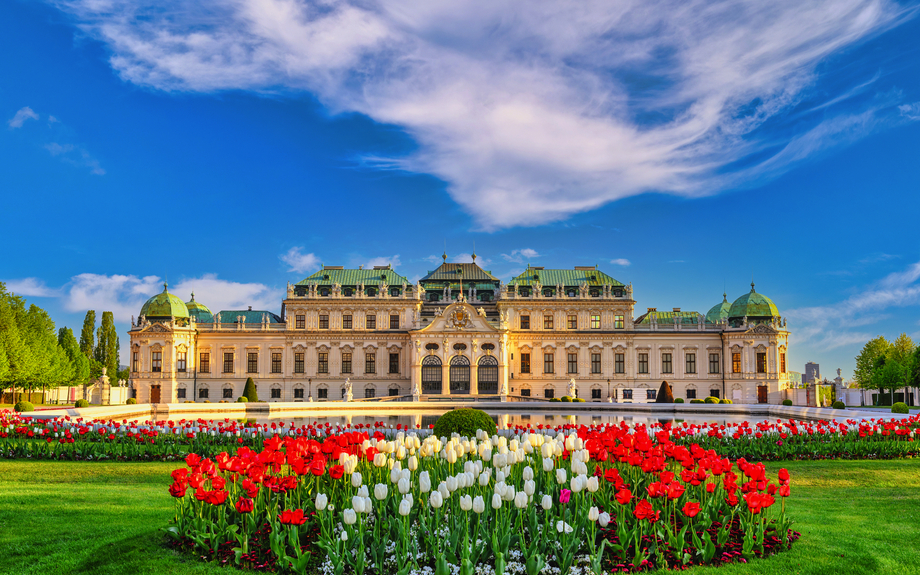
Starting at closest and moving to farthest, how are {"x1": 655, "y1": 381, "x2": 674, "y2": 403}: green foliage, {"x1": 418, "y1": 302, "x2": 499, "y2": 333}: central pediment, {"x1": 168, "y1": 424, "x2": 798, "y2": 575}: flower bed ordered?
{"x1": 168, "y1": 424, "x2": 798, "y2": 575}: flower bed
{"x1": 655, "y1": 381, "x2": 674, "y2": 403}: green foliage
{"x1": 418, "y1": 302, "x2": 499, "y2": 333}: central pediment

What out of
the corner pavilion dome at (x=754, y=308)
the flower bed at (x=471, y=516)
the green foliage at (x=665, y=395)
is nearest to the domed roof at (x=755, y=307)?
the corner pavilion dome at (x=754, y=308)

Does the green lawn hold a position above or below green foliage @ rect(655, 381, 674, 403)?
above

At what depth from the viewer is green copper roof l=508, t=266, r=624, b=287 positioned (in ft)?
216

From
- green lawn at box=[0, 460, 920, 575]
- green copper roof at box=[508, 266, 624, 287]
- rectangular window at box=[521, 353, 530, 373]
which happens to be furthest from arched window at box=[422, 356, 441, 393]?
green lawn at box=[0, 460, 920, 575]

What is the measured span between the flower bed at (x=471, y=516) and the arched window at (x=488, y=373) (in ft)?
168

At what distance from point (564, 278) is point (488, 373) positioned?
1230 cm

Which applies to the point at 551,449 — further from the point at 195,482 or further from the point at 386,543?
the point at 195,482

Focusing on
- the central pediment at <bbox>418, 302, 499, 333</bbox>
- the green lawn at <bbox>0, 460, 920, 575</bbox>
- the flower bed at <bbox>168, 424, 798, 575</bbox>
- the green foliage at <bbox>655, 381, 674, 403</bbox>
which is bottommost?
the green foliage at <bbox>655, 381, 674, 403</bbox>

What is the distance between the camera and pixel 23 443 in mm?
19781

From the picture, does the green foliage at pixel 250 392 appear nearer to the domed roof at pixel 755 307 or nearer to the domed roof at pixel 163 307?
the domed roof at pixel 163 307

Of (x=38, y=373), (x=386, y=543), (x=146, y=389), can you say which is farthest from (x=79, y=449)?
(x=146, y=389)

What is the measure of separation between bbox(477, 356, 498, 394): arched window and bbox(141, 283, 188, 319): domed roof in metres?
28.1

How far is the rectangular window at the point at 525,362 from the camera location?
63.9 metres

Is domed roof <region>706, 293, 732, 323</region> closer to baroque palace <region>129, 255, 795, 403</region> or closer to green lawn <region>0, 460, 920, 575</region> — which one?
baroque palace <region>129, 255, 795, 403</region>
